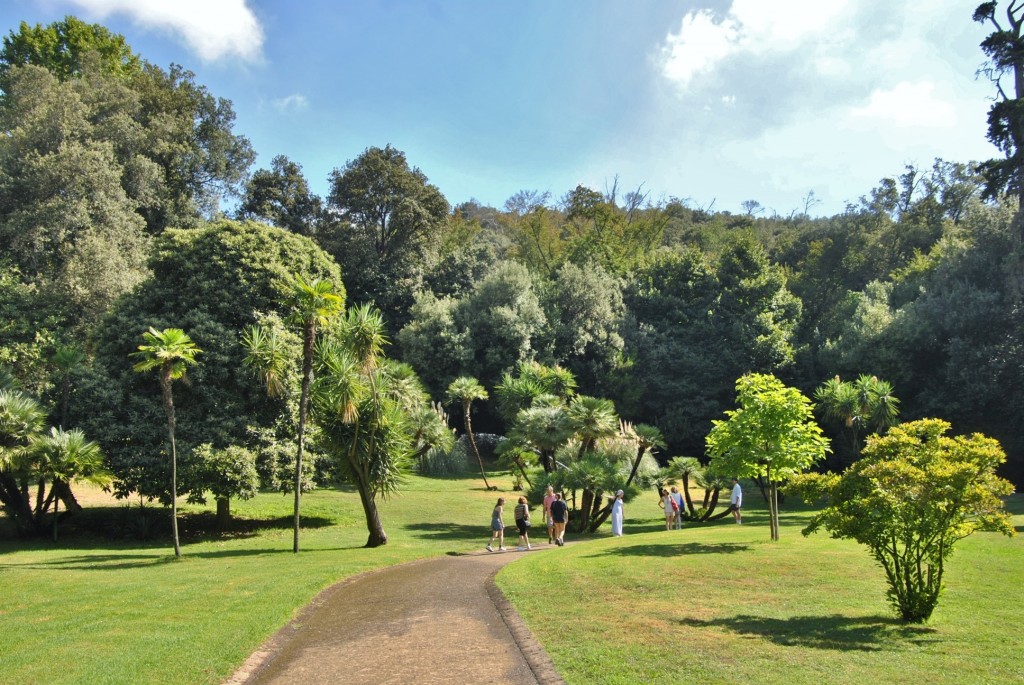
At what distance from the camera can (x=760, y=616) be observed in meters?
11.3

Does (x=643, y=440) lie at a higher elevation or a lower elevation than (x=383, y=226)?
lower

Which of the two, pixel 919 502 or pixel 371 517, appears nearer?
pixel 919 502

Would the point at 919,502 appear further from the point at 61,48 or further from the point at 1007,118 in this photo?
the point at 61,48

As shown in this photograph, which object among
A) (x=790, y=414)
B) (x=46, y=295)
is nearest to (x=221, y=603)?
(x=790, y=414)

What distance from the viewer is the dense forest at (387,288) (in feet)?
87.1

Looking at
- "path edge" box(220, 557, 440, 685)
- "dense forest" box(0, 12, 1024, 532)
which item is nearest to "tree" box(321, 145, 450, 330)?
"dense forest" box(0, 12, 1024, 532)

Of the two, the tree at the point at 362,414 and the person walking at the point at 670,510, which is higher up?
the tree at the point at 362,414

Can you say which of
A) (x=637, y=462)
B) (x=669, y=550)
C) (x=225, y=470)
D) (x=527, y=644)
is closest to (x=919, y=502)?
(x=527, y=644)

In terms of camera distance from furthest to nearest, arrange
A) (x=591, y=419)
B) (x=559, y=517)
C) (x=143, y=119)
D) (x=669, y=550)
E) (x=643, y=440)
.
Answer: (x=143, y=119) → (x=643, y=440) → (x=591, y=419) → (x=559, y=517) → (x=669, y=550)

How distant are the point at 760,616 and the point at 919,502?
2.90 meters

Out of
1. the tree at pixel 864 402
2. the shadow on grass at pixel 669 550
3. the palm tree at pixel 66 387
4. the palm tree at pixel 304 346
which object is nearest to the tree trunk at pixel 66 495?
the palm tree at pixel 66 387

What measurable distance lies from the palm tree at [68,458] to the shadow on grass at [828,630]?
1977 cm

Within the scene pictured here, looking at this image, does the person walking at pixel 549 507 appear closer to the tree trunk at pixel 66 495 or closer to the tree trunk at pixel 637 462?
the tree trunk at pixel 637 462

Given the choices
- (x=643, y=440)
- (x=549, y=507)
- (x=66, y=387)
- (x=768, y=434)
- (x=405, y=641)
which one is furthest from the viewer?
(x=643, y=440)
